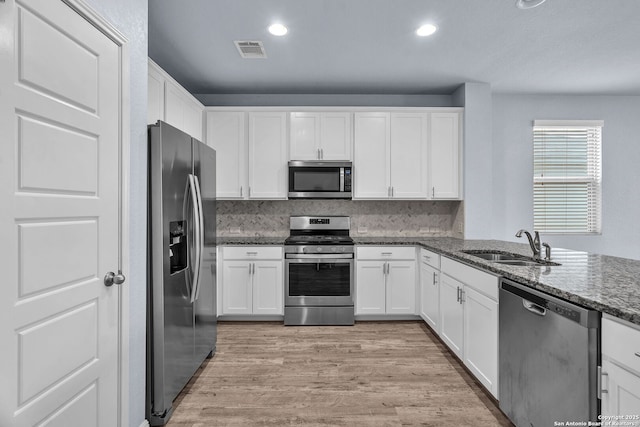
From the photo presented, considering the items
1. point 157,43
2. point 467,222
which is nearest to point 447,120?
point 467,222

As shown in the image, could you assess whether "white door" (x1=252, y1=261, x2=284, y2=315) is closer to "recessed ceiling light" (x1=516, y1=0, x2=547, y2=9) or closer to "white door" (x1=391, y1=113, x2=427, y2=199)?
"white door" (x1=391, y1=113, x2=427, y2=199)

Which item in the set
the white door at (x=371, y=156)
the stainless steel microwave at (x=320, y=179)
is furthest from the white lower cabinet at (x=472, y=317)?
the stainless steel microwave at (x=320, y=179)

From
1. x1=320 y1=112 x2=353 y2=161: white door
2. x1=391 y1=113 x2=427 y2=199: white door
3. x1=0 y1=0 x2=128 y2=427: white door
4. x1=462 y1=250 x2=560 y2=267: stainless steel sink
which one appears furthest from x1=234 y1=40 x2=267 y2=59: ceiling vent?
x1=462 y1=250 x2=560 y2=267: stainless steel sink

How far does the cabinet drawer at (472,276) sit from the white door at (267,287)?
1742 millimetres

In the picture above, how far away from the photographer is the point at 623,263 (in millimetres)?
2184

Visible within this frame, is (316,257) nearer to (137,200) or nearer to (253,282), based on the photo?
(253,282)

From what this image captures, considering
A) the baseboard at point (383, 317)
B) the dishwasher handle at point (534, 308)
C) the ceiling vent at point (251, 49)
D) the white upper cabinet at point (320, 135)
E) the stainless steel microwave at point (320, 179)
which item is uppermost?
the ceiling vent at point (251, 49)

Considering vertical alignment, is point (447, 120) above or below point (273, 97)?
below

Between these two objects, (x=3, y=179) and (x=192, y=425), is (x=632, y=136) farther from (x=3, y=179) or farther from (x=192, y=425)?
(x=3, y=179)

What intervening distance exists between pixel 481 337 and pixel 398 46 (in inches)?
97.0

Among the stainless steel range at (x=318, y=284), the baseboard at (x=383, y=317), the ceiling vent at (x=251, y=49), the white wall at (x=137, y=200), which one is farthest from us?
the baseboard at (x=383, y=317)

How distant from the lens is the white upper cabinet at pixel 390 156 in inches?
157

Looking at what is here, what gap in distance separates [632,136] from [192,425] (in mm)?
5650

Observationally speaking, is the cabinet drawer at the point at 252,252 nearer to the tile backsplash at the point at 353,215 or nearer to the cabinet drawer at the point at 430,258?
the tile backsplash at the point at 353,215
